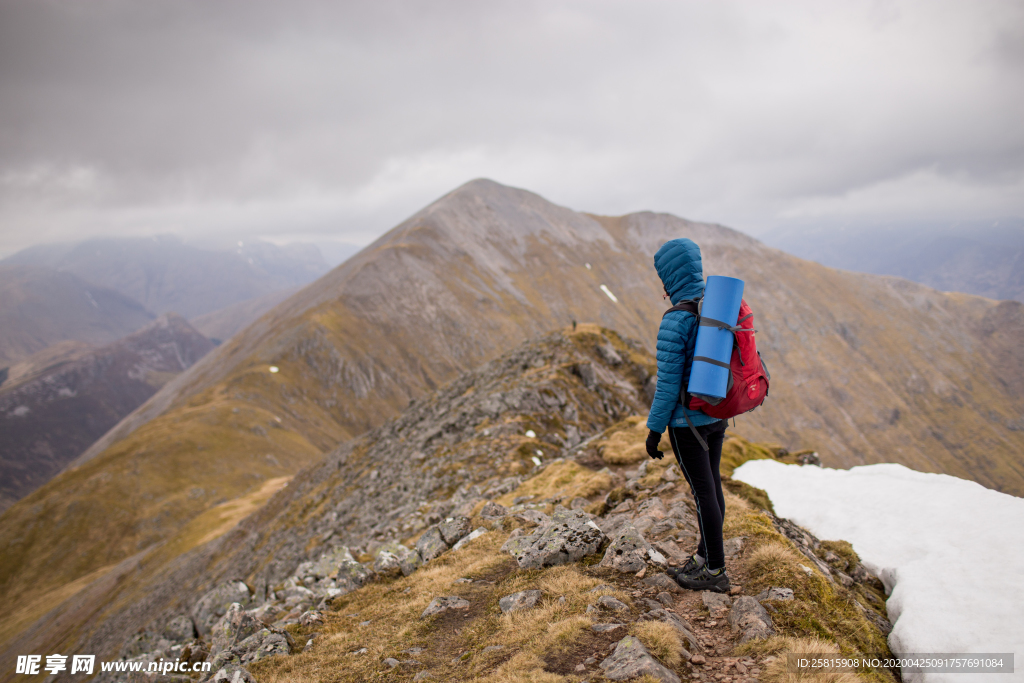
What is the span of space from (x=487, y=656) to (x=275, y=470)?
9192 cm

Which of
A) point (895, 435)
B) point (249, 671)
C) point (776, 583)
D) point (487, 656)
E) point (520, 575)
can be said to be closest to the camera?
point (487, 656)

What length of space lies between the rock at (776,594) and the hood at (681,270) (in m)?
5.04

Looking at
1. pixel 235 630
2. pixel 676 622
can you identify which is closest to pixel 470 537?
pixel 235 630

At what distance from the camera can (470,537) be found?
12.5m

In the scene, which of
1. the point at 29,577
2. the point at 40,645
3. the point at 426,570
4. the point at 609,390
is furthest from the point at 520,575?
the point at 29,577

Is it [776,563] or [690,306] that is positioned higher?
[690,306]

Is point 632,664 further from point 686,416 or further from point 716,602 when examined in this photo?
point 686,416

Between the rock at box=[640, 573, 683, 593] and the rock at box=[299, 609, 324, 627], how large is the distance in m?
7.77

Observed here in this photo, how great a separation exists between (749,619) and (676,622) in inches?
42.6

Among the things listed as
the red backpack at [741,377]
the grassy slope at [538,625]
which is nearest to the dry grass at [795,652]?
the grassy slope at [538,625]

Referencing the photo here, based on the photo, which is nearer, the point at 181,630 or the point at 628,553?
the point at 628,553

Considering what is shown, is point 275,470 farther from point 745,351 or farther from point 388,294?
point 745,351

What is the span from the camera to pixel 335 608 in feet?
37.7

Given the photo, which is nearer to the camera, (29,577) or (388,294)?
(29,577)
